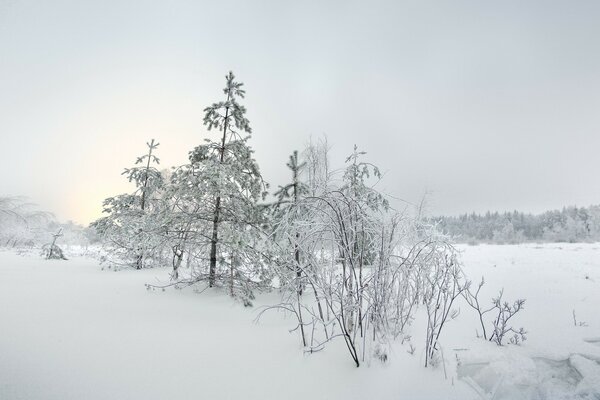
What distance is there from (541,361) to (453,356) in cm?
120

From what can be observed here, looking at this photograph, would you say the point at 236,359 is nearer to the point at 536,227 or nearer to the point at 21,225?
the point at 21,225

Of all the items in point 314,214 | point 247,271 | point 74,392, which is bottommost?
point 74,392

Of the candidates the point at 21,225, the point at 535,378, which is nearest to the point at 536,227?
the point at 535,378

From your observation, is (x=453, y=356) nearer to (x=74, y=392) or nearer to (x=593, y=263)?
(x=74, y=392)

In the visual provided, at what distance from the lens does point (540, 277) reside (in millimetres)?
11406

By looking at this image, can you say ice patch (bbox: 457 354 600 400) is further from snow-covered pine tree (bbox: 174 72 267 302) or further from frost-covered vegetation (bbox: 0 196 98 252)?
frost-covered vegetation (bbox: 0 196 98 252)

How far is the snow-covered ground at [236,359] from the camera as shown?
3.19 meters

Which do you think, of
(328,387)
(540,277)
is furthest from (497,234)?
(328,387)

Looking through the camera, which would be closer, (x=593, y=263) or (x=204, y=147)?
(x=204, y=147)

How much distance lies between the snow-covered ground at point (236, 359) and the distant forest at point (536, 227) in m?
27.2

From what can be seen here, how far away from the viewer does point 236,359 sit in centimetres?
393

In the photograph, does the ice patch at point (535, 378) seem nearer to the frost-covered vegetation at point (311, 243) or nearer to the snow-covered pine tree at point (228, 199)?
the frost-covered vegetation at point (311, 243)

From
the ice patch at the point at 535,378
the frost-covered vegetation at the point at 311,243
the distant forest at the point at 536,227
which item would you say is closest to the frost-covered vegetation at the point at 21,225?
the frost-covered vegetation at the point at 311,243

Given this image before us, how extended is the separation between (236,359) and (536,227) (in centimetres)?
9954
